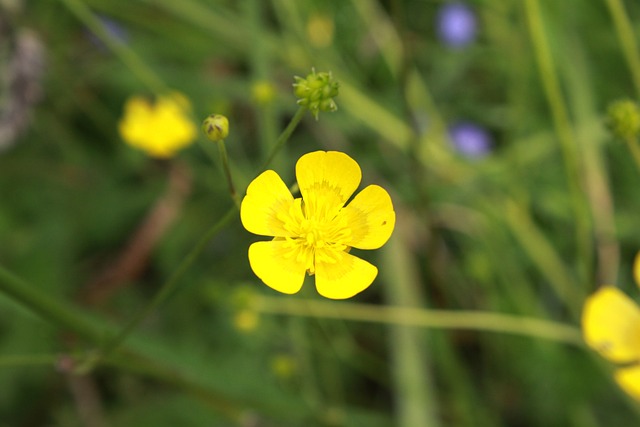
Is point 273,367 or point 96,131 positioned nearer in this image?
point 273,367

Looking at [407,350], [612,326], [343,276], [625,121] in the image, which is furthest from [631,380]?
[407,350]

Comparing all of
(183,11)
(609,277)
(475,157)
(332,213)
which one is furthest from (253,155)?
(332,213)

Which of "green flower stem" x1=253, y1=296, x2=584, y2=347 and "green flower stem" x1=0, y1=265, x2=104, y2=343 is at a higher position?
"green flower stem" x1=253, y1=296, x2=584, y2=347

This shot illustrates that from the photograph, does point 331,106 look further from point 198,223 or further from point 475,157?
point 475,157

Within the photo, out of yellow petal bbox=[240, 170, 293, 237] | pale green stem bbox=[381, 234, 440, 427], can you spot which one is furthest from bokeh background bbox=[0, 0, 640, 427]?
yellow petal bbox=[240, 170, 293, 237]

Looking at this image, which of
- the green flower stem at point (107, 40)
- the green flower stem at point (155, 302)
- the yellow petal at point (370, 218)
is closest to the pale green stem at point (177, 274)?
the green flower stem at point (155, 302)

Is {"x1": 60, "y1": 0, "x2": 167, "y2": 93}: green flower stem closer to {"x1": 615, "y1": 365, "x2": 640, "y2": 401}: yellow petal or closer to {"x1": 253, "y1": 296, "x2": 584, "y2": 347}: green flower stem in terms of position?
{"x1": 253, "y1": 296, "x2": 584, "y2": 347}: green flower stem
